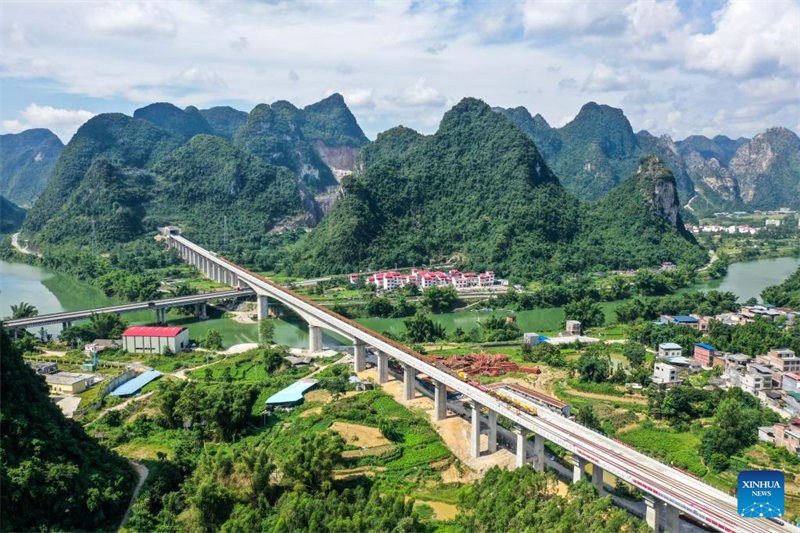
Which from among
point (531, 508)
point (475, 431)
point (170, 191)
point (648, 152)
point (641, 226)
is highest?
point (648, 152)

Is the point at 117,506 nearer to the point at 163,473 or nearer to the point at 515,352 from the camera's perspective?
the point at 163,473

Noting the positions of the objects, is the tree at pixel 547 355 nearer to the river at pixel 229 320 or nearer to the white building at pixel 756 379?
the river at pixel 229 320

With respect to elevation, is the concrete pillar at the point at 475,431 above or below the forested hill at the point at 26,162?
below

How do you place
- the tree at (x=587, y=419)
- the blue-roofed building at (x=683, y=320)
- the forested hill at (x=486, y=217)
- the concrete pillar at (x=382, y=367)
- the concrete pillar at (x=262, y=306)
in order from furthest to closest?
the forested hill at (x=486, y=217), the concrete pillar at (x=262, y=306), the blue-roofed building at (x=683, y=320), the concrete pillar at (x=382, y=367), the tree at (x=587, y=419)

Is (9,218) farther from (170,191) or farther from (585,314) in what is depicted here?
(585,314)

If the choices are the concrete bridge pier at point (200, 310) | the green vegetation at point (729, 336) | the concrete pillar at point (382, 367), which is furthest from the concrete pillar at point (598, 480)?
the concrete bridge pier at point (200, 310)

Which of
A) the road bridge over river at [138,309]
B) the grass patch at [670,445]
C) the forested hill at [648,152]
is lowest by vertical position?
the grass patch at [670,445]

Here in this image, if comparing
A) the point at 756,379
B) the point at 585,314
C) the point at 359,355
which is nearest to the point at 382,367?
the point at 359,355
